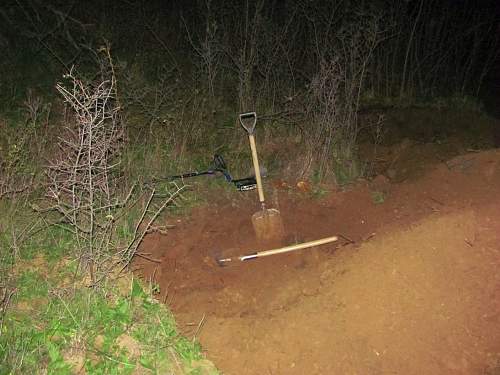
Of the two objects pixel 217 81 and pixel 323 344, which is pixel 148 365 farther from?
pixel 217 81

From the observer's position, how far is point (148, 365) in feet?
8.64

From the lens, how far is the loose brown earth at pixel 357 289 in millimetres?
2855

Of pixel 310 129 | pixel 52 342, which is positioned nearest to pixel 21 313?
pixel 52 342

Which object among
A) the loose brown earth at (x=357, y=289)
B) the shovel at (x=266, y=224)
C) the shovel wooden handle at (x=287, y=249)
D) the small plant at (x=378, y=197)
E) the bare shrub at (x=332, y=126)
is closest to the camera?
Answer: the loose brown earth at (x=357, y=289)

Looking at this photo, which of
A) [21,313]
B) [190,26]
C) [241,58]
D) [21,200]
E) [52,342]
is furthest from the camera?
[190,26]

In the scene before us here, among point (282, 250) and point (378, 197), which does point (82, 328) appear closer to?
point (282, 250)

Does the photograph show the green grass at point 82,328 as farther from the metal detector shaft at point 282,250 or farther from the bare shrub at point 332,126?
the bare shrub at point 332,126

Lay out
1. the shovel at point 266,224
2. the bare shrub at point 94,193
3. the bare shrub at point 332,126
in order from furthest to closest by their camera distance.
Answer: the bare shrub at point 332,126, the shovel at point 266,224, the bare shrub at point 94,193

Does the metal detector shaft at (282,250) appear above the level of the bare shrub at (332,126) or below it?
below

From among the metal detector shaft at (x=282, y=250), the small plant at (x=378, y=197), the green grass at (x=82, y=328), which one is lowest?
the small plant at (x=378, y=197)

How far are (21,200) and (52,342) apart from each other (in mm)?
1529

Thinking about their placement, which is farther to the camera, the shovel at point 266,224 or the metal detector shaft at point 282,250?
the shovel at point 266,224

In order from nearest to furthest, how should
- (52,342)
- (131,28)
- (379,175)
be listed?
(52,342), (379,175), (131,28)

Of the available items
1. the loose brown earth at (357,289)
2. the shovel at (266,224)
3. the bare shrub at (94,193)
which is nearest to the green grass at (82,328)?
the bare shrub at (94,193)
